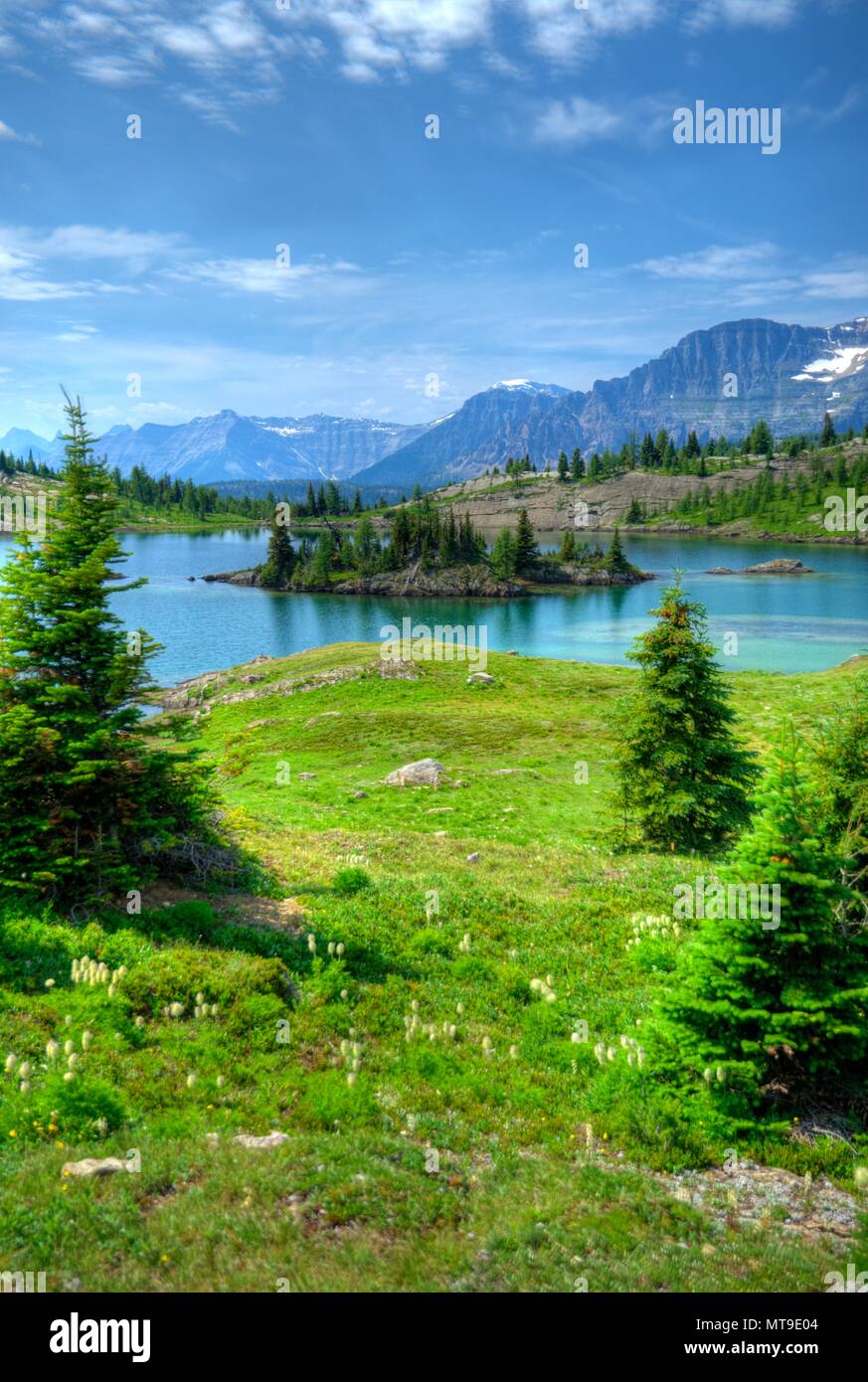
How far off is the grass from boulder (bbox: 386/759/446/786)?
1608 cm

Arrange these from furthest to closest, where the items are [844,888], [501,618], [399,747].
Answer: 1. [501,618]
2. [399,747]
3. [844,888]

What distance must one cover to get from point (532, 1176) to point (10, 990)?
8.38 metres

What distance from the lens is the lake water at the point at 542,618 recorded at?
314 feet

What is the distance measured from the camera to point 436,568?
172000mm

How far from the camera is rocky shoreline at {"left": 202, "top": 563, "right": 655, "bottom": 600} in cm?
16320

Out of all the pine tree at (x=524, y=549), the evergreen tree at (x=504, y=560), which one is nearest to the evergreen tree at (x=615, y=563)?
the pine tree at (x=524, y=549)

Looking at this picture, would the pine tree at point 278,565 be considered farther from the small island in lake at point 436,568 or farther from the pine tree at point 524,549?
the pine tree at point 524,549

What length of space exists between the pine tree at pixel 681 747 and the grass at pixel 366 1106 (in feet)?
16.2

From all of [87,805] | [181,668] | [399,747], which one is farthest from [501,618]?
[87,805]

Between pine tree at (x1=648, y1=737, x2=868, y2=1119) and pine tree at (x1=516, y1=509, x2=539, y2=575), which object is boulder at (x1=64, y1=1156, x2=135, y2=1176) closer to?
pine tree at (x1=648, y1=737, x2=868, y2=1119)

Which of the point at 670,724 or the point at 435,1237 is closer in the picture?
the point at 435,1237

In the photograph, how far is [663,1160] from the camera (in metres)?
9.32

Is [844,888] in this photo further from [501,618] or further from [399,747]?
[501,618]
